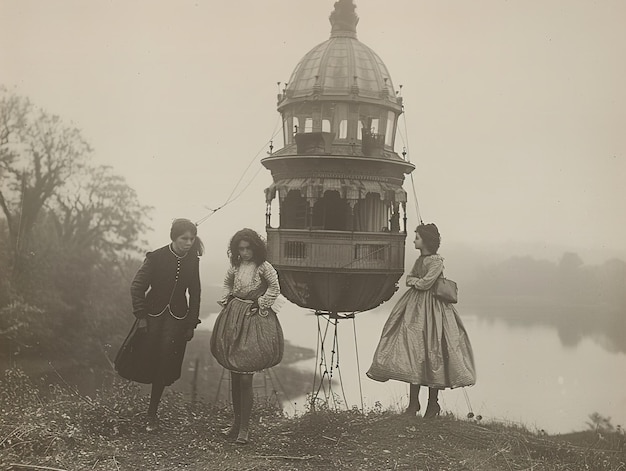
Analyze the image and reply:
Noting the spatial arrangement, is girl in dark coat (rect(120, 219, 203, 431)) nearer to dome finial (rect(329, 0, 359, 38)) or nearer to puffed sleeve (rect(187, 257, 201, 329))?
puffed sleeve (rect(187, 257, 201, 329))

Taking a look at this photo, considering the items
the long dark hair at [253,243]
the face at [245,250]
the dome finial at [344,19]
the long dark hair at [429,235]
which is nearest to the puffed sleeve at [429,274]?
the long dark hair at [429,235]

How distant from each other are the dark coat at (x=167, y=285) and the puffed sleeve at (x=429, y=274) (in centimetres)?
282

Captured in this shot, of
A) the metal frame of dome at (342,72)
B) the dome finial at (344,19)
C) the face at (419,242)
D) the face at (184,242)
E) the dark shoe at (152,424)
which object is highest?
the dome finial at (344,19)

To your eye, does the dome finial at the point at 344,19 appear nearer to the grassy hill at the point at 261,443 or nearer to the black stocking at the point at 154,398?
the grassy hill at the point at 261,443

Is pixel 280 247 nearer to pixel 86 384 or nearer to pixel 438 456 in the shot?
pixel 438 456

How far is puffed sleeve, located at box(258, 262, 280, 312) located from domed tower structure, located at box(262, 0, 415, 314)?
2.77 m

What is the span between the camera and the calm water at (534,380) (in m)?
9.26

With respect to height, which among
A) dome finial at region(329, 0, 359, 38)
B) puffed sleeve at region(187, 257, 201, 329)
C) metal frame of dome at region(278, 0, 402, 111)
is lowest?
puffed sleeve at region(187, 257, 201, 329)

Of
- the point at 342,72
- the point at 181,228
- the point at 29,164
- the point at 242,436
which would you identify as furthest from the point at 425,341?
the point at 29,164

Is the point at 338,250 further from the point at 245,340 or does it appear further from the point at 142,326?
the point at 142,326

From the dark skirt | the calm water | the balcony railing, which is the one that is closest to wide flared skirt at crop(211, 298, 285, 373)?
the dark skirt

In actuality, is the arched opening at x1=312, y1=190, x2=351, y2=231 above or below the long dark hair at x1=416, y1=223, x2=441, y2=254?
above

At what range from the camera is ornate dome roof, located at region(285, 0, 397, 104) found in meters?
9.82

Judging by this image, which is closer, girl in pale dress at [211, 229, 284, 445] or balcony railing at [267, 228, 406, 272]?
girl in pale dress at [211, 229, 284, 445]
